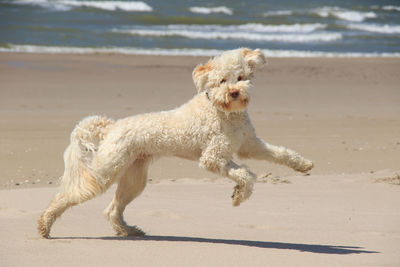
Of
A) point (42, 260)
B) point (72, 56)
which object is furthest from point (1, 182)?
point (72, 56)

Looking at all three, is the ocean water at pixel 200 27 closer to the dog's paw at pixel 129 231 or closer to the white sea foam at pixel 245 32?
the white sea foam at pixel 245 32

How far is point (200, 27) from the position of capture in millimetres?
31562

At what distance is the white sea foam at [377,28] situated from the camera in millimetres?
33050

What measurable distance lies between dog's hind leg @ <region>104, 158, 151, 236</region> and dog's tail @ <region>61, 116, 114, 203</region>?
365mm

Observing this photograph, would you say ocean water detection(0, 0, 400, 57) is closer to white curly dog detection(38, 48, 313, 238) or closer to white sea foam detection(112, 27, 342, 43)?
white sea foam detection(112, 27, 342, 43)

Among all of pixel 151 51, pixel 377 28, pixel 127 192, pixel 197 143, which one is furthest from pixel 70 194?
pixel 377 28

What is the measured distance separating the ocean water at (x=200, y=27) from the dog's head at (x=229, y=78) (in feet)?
60.3

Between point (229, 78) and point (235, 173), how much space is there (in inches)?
31.0

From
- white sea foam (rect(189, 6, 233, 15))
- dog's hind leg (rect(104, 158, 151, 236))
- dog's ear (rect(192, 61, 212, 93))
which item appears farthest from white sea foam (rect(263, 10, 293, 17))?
dog's ear (rect(192, 61, 212, 93))

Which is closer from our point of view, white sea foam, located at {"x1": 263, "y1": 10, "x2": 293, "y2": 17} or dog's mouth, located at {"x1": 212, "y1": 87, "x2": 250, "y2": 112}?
dog's mouth, located at {"x1": 212, "y1": 87, "x2": 250, "y2": 112}

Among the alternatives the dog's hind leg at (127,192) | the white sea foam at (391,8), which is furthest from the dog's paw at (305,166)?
the white sea foam at (391,8)

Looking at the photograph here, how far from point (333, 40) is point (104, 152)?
2469 centimetres

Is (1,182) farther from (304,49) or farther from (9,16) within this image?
(9,16)

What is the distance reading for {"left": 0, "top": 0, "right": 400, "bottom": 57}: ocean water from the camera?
85.2 ft
